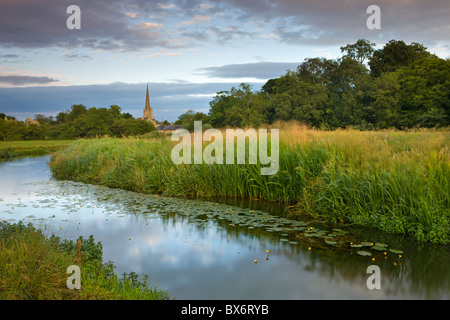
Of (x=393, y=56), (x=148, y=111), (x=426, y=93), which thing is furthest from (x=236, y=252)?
(x=148, y=111)

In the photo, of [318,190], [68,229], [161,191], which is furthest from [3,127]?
[318,190]

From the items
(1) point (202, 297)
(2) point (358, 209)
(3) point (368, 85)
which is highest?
(3) point (368, 85)

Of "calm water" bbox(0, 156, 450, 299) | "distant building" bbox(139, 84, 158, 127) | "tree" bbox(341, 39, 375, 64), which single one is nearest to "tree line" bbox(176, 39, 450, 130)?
"tree" bbox(341, 39, 375, 64)

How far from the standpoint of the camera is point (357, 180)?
761 cm

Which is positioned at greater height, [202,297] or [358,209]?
[358,209]

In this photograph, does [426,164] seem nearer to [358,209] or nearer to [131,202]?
[358,209]

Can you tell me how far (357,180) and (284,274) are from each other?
10.8 feet

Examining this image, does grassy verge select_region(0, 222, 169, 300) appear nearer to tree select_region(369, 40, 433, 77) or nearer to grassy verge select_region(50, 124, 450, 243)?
grassy verge select_region(50, 124, 450, 243)

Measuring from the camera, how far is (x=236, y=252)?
6.30 m

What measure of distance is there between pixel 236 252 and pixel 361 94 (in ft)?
93.0

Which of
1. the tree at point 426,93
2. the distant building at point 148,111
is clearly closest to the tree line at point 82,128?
the tree at point 426,93

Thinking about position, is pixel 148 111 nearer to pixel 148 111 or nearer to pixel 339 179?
pixel 148 111

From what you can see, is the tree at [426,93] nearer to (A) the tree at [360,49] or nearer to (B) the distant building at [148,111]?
(A) the tree at [360,49]

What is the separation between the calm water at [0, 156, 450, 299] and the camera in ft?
16.2
